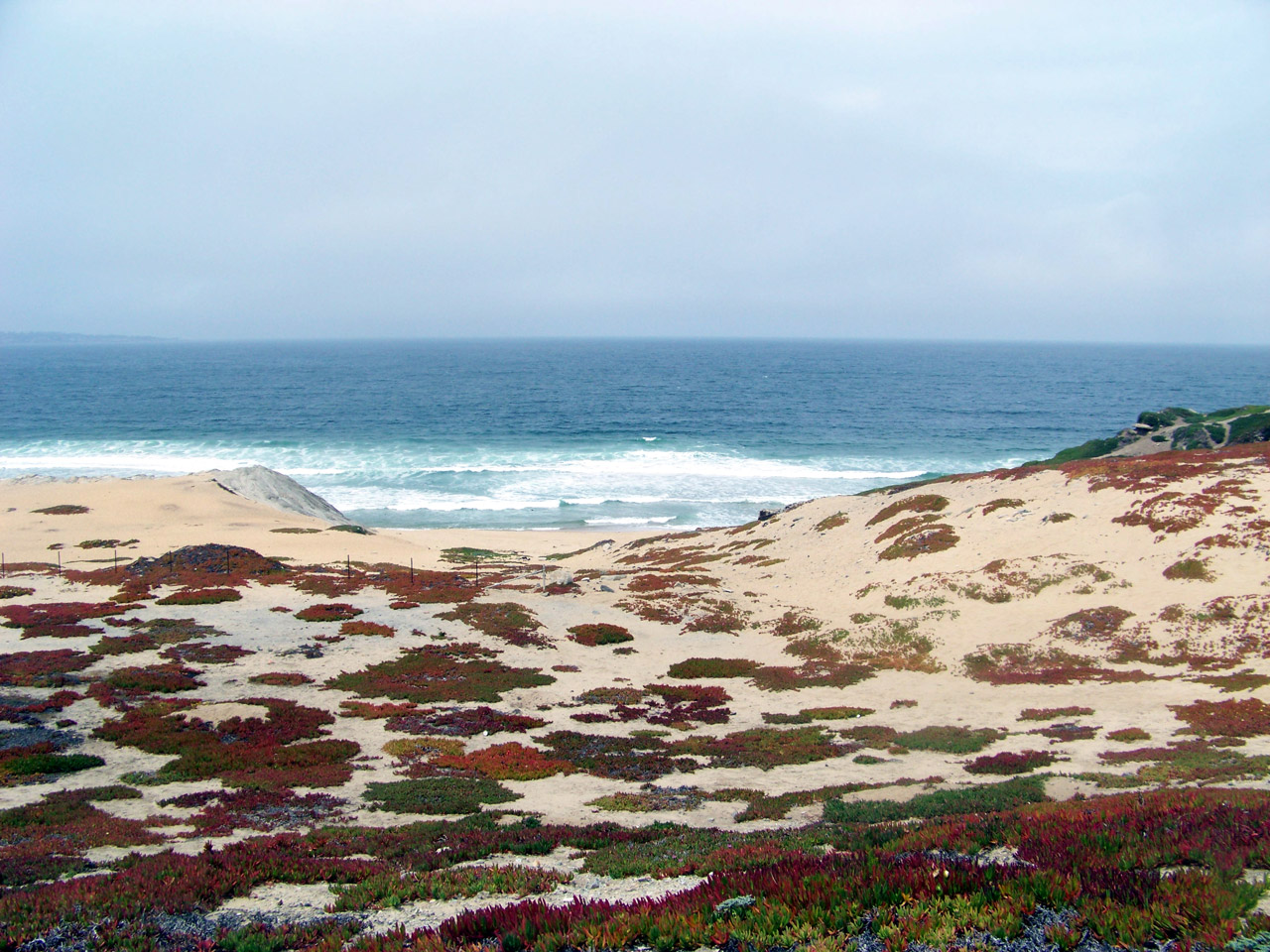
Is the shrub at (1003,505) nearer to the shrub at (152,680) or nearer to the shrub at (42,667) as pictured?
the shrub at (152,680)

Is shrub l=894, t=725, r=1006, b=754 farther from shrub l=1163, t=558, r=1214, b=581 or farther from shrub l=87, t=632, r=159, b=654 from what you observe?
shrub l=87, t=632, r=159, b=654

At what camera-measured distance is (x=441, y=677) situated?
25453mm

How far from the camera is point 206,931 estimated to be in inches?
316

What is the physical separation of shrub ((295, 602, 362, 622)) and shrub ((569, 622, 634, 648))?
9856 mm

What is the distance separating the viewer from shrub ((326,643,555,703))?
Result: 23.7 meters

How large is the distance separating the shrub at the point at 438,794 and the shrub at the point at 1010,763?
10.8 metres

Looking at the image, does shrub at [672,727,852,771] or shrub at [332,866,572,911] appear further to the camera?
shrub at [672,727,852,771]

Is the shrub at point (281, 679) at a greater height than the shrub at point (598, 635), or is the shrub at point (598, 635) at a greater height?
the shrub at point (281, 679)

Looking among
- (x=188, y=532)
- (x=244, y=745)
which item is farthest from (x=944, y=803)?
(x=188, y=532)

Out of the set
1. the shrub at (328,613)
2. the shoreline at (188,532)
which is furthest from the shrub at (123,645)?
the shoreline at (188,532)

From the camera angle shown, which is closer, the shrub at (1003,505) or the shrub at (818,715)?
the shrub at (818,715)

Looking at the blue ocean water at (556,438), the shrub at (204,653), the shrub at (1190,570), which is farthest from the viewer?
the blue ocean water at (556,438)

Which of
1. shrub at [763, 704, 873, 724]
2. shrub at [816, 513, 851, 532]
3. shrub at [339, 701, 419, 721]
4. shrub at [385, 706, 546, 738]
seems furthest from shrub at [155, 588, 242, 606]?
shrub at [816, 513, 851, 532]

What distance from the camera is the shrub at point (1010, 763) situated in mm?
16594
